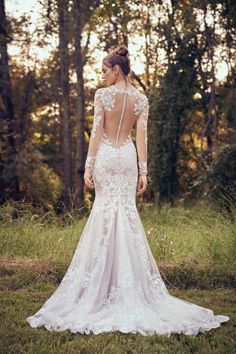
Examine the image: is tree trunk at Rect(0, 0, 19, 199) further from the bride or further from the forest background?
the bride

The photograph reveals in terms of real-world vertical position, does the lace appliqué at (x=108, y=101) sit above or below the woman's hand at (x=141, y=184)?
above


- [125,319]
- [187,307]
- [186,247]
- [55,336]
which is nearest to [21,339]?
[55,336]

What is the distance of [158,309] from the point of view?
4730 mm

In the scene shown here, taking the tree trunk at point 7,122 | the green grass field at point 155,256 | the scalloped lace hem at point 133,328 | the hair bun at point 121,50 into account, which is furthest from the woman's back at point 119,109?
the tree trunk at point 7,122

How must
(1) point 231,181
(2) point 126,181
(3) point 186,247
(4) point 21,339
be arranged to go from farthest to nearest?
1. (1) point 231,181
2. (3) point 186,247
3. (2) point 126,181
4. (4) point 21,339

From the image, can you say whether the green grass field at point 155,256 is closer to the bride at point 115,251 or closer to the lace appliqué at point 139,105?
the bride at point 115,251

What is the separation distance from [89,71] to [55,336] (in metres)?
19.7

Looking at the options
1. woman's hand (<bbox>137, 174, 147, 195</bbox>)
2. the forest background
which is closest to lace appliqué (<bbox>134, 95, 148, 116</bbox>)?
woman's hand (<bbox>137, 174, 147, 195</bbox>)

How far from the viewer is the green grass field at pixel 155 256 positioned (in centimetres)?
413

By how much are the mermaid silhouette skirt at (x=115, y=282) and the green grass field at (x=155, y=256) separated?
0.14 metres

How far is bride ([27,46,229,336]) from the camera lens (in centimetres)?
463

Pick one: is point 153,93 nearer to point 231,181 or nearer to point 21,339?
point 231,181

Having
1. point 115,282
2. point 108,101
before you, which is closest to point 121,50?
point 108,101

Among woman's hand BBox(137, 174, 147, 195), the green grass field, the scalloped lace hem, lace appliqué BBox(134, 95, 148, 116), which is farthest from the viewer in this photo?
woman's hand BBox(137, 174, 147, 195)
